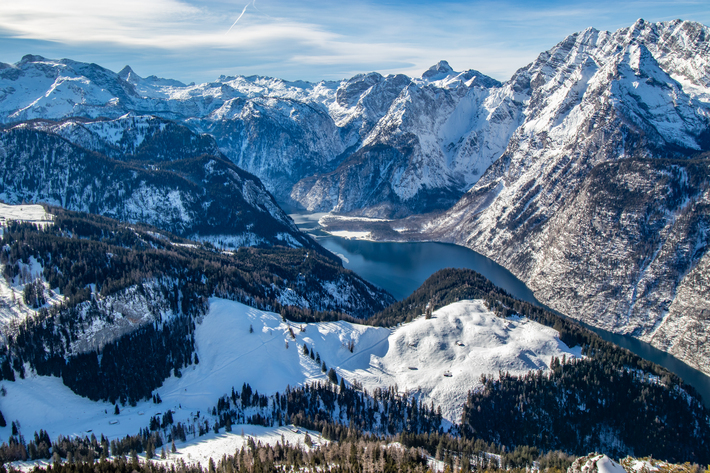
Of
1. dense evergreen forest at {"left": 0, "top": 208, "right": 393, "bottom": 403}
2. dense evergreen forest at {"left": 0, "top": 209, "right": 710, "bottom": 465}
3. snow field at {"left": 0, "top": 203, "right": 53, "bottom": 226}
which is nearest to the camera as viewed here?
dense evergreen forest at {"left": 0, "top": 209, "right": 710, "bottom": 465}

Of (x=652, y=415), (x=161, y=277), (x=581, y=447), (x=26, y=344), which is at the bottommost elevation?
(x=581, y=447)

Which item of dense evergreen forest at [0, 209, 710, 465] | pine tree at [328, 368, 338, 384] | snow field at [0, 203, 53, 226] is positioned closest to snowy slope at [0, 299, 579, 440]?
pine tree at [328, 368, 338, 384]

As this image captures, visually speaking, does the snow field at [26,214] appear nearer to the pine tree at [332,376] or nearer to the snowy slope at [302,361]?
the snowy slope at [302,361]

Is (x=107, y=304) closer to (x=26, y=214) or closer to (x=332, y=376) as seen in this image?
(x=332, y=376)

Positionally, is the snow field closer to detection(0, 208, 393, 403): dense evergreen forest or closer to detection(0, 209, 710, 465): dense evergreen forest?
detection(0, 208, 393, 403): dense evergreen forest

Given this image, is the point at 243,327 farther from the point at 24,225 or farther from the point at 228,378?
the point at 24,225

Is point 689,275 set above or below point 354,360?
above

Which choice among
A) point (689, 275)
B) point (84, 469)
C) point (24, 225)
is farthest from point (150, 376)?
point (689, 275)

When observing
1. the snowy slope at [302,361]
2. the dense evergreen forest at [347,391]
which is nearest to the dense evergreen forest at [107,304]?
the dense evergreen forest at [347,391]
